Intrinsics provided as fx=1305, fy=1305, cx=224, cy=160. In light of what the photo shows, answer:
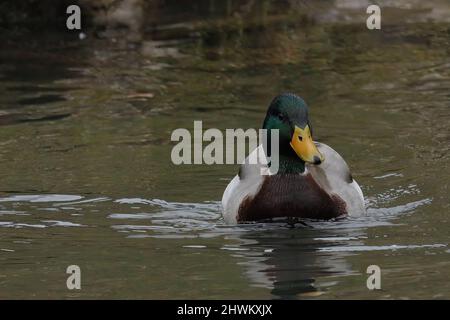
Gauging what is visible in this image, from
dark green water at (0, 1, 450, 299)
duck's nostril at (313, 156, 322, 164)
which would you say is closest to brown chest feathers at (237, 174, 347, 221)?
dark green water at (0, 1, 450, 299)

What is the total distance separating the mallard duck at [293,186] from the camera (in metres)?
10.1

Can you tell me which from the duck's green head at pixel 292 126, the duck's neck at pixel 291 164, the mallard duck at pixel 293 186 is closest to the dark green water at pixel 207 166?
the mallard duck at pixel 293 186

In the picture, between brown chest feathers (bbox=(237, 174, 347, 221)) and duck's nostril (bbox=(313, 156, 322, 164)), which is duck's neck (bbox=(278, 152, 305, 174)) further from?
duck's nostril (bbox=(313, 156, 322, 164))

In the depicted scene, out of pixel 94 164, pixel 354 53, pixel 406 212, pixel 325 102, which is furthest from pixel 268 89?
pixel 406 212

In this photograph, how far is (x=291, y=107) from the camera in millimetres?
10133

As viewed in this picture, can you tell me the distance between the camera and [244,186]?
1034 cm

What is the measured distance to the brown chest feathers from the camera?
33.0 feet

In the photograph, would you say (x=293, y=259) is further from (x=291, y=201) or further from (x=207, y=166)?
(x=207, y=166)

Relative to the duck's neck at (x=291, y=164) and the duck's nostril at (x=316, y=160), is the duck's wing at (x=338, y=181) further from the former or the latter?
the duck's nostril at (x=316, y=160)

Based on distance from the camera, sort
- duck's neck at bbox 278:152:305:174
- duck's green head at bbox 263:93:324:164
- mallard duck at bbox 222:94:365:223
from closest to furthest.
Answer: duck's green head at bbox 263:93:324:164
mallard duck at bbox 222:94:365:223
duck's neck at bbox 278:152:305:174

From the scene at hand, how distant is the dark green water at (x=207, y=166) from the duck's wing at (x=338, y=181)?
164mm

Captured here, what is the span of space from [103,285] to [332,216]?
2.42 metres

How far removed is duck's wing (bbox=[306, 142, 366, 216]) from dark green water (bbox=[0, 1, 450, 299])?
0.16m

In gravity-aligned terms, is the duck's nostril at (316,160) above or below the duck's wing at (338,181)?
above
